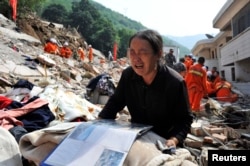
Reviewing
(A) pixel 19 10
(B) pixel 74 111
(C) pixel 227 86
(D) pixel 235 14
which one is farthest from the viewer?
(A) pixel 19 10

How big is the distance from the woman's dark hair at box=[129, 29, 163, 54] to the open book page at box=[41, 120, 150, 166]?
0.45 m

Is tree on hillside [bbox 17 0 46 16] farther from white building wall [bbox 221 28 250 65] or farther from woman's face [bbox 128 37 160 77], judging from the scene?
woman's face [bbox 128 37 160 77]

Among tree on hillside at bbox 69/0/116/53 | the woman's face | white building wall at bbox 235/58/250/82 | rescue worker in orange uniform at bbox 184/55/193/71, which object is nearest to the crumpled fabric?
the woman's face

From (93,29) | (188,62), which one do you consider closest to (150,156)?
(188,62)

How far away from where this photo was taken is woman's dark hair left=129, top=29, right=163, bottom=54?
160cm

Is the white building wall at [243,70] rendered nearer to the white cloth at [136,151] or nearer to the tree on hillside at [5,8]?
the white cloth at [136,151]

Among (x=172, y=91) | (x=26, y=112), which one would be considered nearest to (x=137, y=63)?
(x=172, y=91)

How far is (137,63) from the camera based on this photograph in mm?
1619

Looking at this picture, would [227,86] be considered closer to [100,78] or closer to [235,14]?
[100,78]

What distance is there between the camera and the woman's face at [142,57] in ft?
5.21

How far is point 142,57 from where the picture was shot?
159 centimetres

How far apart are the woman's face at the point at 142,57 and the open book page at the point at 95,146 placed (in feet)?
1.10

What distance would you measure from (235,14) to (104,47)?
31.4 meters

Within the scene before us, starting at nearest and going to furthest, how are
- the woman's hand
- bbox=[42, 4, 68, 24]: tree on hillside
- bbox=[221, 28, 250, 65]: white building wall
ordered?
1. the woman's hand
2. bbox=[221, 28, 250, 65]: white building wall
3. bbox=[42, 4, 68, 24]: tree on hillside
